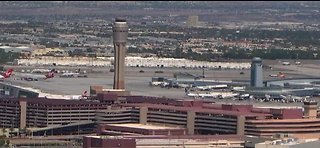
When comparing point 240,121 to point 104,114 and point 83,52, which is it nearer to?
point 104,114

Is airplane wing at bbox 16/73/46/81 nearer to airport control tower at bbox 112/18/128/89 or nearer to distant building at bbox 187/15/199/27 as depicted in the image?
airport control tower at bbox 112/18/128/89

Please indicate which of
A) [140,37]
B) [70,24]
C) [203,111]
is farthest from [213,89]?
[70,24]

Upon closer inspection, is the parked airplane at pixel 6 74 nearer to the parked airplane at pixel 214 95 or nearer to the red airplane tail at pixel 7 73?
the red airplane tail at pixel 7 73

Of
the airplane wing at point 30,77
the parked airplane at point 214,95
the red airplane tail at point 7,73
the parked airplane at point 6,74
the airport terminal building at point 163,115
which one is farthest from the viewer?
the airplane wing at point 30,77

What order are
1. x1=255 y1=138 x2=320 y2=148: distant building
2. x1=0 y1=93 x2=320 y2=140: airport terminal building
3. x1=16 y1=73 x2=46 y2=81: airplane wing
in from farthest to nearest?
1. x1=16 y1=73 x2=46 y2=81: airplane wing
2. x1=0 y1=93 x2=320 y2=140: airport terminal building
3. x1=255 y1=138 x2=320 y2=148: distant building

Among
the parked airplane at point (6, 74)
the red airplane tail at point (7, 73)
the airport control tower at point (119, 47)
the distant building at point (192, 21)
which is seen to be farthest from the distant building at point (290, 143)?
the distant building at point (192, 21)

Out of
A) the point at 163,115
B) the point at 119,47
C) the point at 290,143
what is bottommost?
the point at 163,115

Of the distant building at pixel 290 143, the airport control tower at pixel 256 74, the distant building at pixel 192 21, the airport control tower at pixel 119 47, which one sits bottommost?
the distant building at pixel 192 21

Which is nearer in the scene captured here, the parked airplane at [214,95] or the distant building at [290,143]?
the distant building at [290,143]

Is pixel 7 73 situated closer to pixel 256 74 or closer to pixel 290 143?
pixel 256 74

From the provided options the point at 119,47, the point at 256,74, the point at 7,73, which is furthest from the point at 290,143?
the point at 7,73

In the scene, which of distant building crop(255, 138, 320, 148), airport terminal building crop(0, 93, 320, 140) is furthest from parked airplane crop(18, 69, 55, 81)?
distant building crop(255, 138, 320, 148)

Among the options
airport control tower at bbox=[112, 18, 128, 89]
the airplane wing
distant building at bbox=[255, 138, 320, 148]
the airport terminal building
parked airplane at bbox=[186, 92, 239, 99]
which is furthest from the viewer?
the airplane wing
